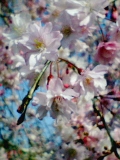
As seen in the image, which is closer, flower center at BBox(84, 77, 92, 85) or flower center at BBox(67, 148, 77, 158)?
flower center at BBox(84, 77, 92, 85)

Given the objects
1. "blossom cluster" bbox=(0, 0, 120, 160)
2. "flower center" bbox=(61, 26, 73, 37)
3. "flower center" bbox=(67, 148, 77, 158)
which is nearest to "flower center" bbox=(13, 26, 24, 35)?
"blossom cluster" bbox=(0, 0, 120, 160)

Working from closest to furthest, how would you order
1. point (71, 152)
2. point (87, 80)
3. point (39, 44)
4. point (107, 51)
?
1. point (39, 44)
2. point (87, 80)
3. point (107, 51)
4. point (71, 152)

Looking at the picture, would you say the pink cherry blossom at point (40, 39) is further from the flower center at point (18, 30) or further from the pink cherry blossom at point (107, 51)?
the pink cherry blossom at point (107, 51)

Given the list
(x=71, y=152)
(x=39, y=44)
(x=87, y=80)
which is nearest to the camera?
(x=39, y=44)

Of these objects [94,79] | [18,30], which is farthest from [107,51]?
[18,30]

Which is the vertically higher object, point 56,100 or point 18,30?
point 18,30

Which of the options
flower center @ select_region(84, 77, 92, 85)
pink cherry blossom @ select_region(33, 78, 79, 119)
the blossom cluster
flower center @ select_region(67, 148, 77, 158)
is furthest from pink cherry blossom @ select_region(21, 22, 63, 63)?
flower center @ select_region(67, 148, 77, 158)

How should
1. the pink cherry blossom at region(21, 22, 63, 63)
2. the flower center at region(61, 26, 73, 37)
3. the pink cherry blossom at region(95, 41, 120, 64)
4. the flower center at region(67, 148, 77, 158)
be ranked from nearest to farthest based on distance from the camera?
the pink cherry blossom at region(21, 22, 63, 63) < the flower center at region(61, 26, 73, 37) < the pink cherry blossom at region(95, 41, 120, 64) < the flower center at region(67, 148, 77, 158)

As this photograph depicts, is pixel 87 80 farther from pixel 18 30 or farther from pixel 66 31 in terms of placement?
pixel 18 30

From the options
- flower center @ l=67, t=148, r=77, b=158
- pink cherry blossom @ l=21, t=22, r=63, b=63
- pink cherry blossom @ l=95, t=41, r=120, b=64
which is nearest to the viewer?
pink cherry blossom @ l=21, t=22, r=63, b=63

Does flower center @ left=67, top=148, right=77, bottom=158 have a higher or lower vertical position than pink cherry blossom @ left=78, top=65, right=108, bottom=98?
lower

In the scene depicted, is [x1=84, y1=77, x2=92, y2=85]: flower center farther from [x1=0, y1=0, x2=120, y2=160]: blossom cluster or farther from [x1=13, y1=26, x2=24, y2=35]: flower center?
[x1=13, y1=26, x2=24, y2=35]: flower center

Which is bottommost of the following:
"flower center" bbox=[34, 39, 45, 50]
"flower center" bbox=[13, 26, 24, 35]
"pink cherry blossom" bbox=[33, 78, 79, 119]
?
"pink cherry blossom" bbox=[33, 78, 79, 119]
